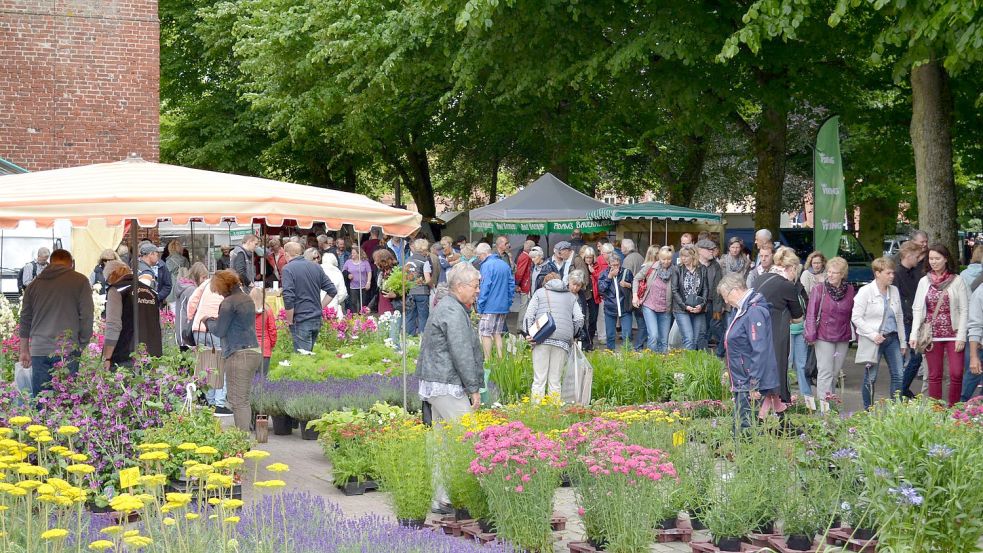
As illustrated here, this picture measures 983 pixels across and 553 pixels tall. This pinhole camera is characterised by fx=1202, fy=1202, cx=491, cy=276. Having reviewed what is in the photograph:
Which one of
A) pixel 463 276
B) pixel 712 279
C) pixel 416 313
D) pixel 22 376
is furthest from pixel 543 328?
pixel 416 313

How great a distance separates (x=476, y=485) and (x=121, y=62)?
61.1 feet

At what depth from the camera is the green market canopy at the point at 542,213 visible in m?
25.5

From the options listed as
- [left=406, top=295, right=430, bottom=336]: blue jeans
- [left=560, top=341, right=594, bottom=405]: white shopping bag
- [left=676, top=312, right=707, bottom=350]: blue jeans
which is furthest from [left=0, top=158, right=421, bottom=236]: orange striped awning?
[left=406, top=295, right=430, bottom=336]: blue jeans

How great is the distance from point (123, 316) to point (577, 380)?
4.42 m

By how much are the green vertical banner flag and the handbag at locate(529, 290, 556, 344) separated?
5406 mm

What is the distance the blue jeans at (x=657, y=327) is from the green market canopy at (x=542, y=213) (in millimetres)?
7921

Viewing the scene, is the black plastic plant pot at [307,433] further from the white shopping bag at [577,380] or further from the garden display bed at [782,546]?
the garden display bed at [782,546]

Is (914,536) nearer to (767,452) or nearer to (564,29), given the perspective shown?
(767,452)

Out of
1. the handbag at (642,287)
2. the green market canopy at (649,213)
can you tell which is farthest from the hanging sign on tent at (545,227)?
the handbag at (642,287)

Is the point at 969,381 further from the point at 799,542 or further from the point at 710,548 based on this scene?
the point at 710,548

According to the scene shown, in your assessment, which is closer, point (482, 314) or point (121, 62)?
point (482, 314)

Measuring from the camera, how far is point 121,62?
78.4 feet

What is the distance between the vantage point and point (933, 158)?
640 inches

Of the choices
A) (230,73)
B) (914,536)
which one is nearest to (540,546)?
(914,536)
